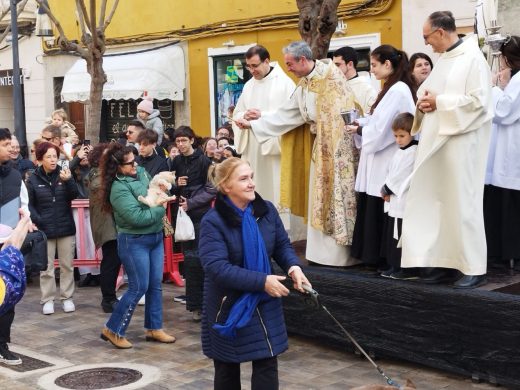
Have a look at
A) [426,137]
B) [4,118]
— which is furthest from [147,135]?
[4,118]

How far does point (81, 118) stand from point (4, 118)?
4.26 m

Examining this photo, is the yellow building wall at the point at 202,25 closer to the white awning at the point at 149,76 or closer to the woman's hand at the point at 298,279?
→ the white awning at the point at 149,76

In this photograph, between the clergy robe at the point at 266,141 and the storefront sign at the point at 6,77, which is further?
the storefront sign at the point at 6,77

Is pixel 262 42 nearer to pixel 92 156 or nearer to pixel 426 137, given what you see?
pixel 92 156

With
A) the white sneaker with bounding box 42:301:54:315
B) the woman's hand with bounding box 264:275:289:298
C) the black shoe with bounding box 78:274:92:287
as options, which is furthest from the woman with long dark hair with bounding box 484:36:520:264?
the black shoe with bounding box 78:274:92:287

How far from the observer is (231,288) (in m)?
4.93

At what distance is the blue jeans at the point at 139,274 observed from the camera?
754 centimetres

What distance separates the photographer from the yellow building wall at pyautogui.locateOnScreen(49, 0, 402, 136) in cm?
1687

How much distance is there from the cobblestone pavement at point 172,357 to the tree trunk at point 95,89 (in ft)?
21.7

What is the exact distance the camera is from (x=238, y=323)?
4875 mm

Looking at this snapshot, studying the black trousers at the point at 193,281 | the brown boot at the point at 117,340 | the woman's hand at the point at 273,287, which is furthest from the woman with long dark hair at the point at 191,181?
the woman's hand at the point at 273,287

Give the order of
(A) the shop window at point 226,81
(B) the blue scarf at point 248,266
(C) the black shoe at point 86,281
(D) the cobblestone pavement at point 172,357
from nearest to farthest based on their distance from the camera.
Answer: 1. (B) the blue scarf at point 248,266
2. (D) the cobblestone pavement at point 172,357
3. (C) the black shoe at point 86,281
4. (A) the shop window at point 226,81

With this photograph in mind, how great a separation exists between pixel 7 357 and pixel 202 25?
12.7 meters

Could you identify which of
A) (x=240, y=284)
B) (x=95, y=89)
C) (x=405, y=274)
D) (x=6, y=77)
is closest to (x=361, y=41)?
(x=95, y=89)
